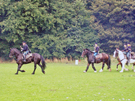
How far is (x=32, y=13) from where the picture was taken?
37.0 metres

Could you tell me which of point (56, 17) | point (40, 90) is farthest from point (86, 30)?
point (40, 90)

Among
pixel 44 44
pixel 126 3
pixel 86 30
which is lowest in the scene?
pixel 44 44

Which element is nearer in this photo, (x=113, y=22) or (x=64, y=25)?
(x=64, y=25)

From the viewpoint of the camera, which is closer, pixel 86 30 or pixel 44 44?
pixel 44 44

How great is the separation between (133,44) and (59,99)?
3703 centimetres

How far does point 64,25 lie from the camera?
43562 millimetres

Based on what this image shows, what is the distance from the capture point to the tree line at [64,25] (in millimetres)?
37188

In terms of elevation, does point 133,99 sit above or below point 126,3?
below

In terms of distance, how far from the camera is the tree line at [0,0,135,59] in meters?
37.2

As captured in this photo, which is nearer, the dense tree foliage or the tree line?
the tree line

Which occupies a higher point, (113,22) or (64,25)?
(113,22)

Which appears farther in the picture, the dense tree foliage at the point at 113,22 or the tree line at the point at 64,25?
the dense tree foliage at the point at 113,22

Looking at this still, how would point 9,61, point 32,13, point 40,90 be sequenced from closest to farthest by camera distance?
point 40,90, point 32,13, point 9,61

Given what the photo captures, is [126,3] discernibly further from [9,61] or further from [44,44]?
[9,61]
